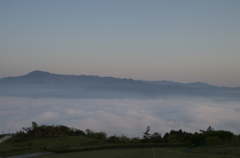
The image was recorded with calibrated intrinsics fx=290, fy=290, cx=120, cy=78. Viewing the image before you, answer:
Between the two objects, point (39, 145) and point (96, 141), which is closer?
point (39, 145)

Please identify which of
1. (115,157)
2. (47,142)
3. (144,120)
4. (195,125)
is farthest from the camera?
(144,120)

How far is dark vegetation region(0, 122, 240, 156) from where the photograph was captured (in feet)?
105

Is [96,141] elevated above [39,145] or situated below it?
above

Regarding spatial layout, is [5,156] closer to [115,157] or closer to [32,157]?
[32,157]

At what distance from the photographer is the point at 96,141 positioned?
131 feet

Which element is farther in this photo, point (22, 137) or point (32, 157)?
point (22, 137)

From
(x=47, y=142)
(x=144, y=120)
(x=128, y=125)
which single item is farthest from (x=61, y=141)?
(x=144, y=120)

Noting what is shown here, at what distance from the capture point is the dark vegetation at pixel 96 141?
3192cm

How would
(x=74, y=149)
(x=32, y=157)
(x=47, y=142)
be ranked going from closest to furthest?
(x=32, y=157) < (x=74, y=149) < (x=47, y=142)

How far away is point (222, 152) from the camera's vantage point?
819 inches

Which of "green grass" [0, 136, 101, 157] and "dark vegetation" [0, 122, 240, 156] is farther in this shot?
"green grass" [0, 136, 101, 157]

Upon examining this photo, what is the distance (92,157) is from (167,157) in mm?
7453

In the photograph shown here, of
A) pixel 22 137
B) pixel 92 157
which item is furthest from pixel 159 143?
pixel 22 137

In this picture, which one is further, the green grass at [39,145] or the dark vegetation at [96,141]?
the green grass at [39,145]
